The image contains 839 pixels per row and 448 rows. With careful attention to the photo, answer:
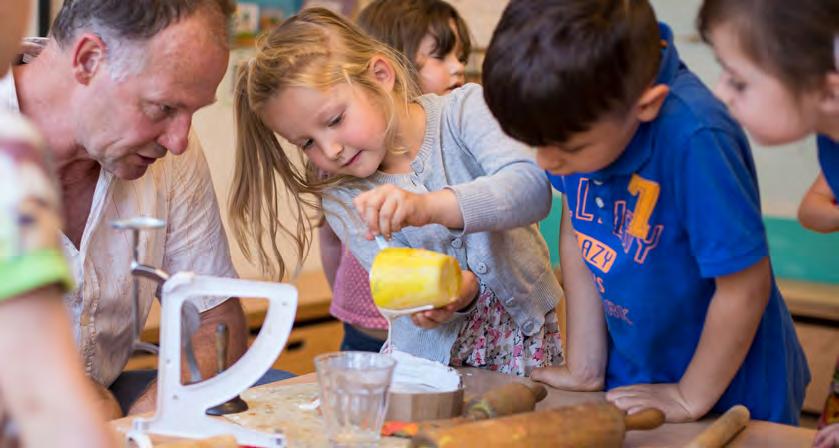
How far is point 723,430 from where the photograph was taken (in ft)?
3.88

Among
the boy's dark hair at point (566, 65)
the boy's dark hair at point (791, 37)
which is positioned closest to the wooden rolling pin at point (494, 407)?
the boy's dark hair at point (566, 65)

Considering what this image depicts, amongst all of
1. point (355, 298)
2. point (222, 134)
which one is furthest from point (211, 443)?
point (222, 134)

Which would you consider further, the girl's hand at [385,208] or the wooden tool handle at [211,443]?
the girl's hand at [385,208]

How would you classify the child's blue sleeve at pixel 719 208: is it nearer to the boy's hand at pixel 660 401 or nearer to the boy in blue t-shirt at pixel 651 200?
the boy in blue t-shirt at pixel 651 200

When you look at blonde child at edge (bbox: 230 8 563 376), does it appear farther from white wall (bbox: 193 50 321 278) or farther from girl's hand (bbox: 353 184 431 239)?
white wall (bbox: 193 50 321 278)

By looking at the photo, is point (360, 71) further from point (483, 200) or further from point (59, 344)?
point (59, 344)

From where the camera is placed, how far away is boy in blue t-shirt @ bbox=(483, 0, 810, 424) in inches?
47.4

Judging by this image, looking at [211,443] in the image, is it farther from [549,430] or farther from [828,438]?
[828,438]

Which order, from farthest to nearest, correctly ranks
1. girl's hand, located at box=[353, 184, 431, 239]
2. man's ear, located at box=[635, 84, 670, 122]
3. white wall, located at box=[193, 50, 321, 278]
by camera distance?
white wall, located at box=[193, 50, 321, 278] < girl's hand, located at box=[353, 184, 431, 239] < man's ear, located at box=[635, 84, 670, 122]

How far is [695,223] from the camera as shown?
124 cm

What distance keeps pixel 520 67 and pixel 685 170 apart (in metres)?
0.26

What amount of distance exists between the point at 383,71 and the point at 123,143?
1.60 ft

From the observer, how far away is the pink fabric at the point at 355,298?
7.86 ft

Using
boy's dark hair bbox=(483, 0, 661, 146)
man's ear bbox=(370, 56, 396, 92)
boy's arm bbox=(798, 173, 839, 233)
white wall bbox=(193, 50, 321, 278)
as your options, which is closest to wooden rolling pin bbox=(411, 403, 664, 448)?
boy's dark hair bbox=(483, 0, 661, 146)
